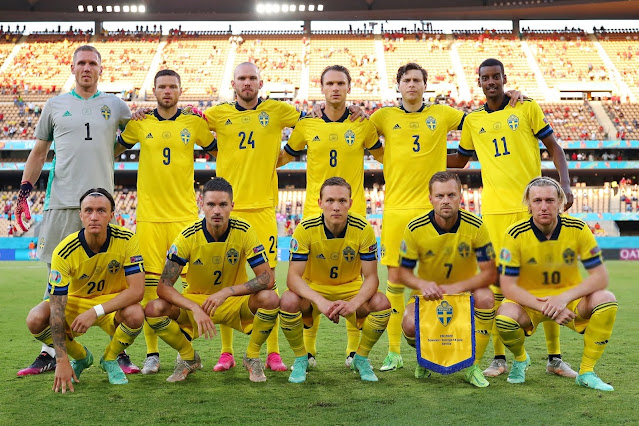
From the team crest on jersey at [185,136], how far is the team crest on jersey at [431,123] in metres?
2.06

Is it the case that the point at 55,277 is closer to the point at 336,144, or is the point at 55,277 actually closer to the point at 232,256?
the point at 232,256

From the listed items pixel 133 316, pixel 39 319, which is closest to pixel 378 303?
pixel 133 316

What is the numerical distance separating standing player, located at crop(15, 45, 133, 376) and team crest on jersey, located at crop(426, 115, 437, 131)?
2.68 meters

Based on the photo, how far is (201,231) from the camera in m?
4.80

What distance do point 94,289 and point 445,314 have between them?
2541 mm

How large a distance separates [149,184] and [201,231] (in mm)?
1019

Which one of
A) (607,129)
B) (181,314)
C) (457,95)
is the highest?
Answer: (457,95)

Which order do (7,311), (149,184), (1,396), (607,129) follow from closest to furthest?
(1,396), (149,184), (7,311), (607,129)

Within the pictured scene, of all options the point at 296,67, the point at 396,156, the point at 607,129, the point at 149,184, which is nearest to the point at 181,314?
the point at 149,184

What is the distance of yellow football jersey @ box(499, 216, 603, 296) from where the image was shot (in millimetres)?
4516

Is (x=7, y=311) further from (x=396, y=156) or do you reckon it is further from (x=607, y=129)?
(x=607, y=129)

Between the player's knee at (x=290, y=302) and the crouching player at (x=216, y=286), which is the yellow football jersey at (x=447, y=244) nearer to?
the player's knee at (x=290, y=302)

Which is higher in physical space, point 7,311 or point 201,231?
point 201,231

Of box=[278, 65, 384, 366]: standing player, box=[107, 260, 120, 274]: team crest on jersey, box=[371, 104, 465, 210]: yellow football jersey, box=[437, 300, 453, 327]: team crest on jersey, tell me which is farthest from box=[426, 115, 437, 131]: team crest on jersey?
box=[107, 260, 120, 274]: team crest on jersey
